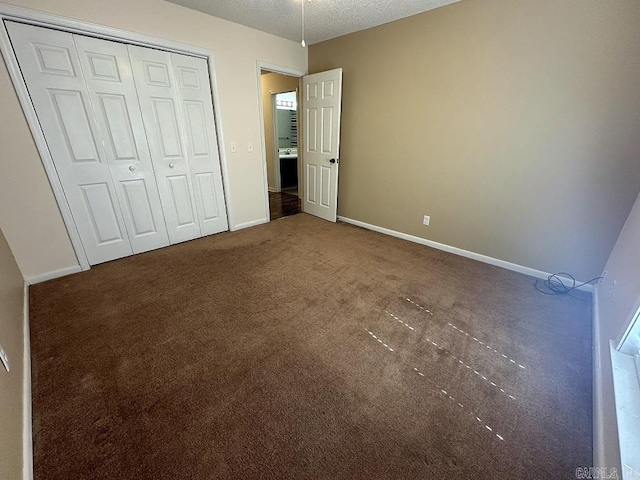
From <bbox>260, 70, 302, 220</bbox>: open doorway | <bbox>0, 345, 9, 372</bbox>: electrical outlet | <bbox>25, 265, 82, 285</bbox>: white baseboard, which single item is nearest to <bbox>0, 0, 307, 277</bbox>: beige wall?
<bbox>25, 265, 82, 285</bbox>: white baseboard

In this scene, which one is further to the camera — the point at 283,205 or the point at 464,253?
the point at 283,205

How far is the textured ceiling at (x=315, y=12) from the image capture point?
8.41ft

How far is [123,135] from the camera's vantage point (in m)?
2.64

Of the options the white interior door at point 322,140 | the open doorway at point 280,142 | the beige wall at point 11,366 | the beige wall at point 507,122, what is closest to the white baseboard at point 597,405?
the beige wall at point 507,122

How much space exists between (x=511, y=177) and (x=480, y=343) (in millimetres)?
1696

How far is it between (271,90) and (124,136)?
10.6ft

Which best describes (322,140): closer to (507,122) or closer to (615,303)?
(507,122)

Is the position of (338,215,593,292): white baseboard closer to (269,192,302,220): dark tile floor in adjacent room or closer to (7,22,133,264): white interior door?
(269,192,302,220): dark tile floor in adjacent room

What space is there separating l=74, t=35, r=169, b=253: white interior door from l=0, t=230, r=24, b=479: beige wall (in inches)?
38.4

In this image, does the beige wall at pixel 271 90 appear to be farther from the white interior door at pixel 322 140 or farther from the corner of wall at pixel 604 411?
the corner of wall at pixel 604 411

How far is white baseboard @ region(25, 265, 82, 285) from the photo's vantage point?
2383 millimetres

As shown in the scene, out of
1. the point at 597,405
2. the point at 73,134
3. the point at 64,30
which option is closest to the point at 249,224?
the point at 73,134

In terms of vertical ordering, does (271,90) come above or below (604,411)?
above

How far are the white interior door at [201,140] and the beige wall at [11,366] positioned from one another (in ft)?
5.65
